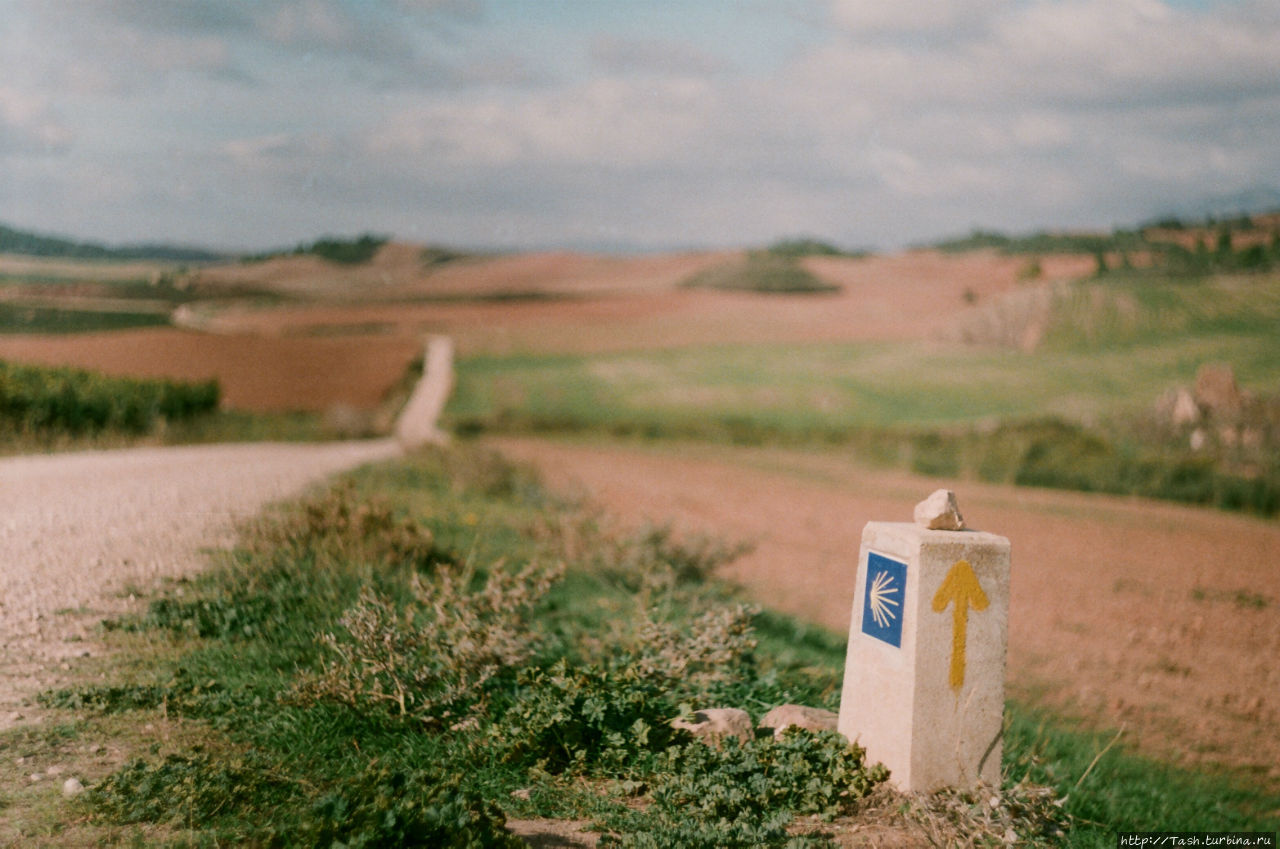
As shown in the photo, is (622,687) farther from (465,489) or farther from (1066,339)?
(1066,339)

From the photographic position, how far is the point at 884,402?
1516 centimetres

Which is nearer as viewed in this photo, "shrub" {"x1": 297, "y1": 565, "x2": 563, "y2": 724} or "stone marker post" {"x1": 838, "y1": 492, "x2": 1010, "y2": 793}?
"stone marker post" {"x1": 838, "y1": 492, "x2": 1010, "y2": 793}

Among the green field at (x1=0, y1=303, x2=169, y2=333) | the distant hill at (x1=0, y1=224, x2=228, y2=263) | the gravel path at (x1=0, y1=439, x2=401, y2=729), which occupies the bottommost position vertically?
the gravel path at (x1=0, y1=439, x2=401, y2=729)

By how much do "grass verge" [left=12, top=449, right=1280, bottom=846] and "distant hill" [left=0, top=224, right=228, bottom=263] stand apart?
5.20 m

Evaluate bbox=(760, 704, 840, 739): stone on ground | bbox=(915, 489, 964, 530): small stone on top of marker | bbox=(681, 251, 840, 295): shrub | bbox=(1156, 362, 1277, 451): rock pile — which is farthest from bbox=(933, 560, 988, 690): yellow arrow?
bbox=(681, 251, 840, 295): shrub

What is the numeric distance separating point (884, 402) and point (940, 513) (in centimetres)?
1193

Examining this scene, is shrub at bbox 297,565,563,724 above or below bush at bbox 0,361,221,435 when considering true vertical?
below

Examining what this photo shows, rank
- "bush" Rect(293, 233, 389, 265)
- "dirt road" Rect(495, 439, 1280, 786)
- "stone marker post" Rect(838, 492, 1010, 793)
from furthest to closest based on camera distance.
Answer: "bush" Rect(293, 233, 389, 265), "dirt road" Rect(495, 439, 1280, 786), "stone marker post" Rect(838, 492, 1010, 793)

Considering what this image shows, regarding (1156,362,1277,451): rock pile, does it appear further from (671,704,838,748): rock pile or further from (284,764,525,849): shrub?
(284,764,525,849): shrub

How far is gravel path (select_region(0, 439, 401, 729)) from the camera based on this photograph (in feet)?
13.4

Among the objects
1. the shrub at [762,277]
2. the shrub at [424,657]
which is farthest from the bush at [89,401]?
the shrub at [762,277]

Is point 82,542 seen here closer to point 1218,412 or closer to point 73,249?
point 73,249

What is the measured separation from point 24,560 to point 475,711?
2461mm

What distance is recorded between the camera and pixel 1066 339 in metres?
12.7
